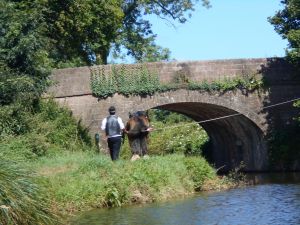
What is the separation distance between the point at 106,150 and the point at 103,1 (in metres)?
5.41

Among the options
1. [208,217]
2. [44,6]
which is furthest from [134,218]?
[44,6]

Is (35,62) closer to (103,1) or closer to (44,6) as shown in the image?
(44,6)

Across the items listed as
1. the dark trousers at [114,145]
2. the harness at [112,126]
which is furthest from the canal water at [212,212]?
the harness at [112,126]

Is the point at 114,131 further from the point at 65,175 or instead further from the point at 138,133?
the point at 65,175

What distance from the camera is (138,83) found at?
73.0 ft

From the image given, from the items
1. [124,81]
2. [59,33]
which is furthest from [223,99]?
[59,33]

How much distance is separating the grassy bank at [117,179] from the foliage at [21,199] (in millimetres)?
806

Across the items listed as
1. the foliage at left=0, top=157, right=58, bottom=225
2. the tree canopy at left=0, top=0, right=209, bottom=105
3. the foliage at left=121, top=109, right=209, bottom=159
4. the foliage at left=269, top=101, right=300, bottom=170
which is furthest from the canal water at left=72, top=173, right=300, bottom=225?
the foliage at left=121, top=109, right=209, bottom=159

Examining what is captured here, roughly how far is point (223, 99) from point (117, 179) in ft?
36.4

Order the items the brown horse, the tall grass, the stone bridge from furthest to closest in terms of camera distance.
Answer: the stone bridge → the brown horse → the tall grass

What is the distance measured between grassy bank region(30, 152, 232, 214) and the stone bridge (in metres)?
5.98

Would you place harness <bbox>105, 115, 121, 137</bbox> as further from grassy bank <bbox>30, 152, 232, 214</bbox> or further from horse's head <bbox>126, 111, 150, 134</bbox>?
grassy bank <bbox>30, 152, 232, 214</bbox>

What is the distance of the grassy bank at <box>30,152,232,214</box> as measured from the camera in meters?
11.9

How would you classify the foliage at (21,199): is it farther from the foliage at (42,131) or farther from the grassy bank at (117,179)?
the foliage at (42,131)
